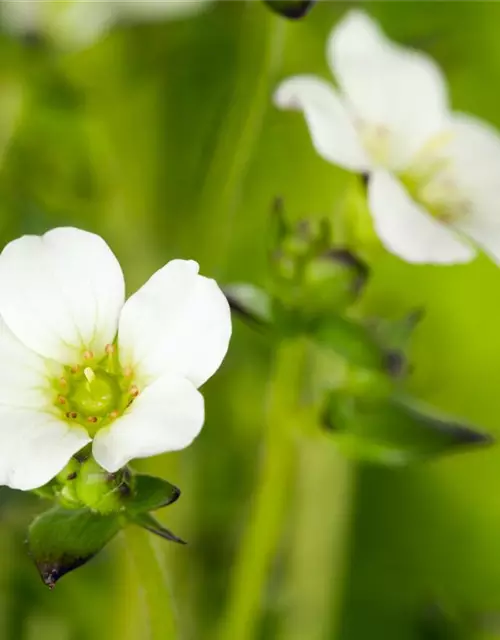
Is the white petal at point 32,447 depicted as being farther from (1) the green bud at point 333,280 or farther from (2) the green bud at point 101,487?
(1) the green bud at point 333,280

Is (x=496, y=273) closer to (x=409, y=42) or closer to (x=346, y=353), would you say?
(x=409, y=42)

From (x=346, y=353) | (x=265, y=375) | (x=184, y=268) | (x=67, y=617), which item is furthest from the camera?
(x=265, y=375)

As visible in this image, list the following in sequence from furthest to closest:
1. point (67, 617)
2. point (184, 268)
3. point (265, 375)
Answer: point (265, 375) → point (67, 617) → point (184, 268)

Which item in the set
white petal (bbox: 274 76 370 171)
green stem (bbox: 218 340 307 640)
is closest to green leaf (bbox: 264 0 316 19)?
white petal (bbox: 274 76 370 171)

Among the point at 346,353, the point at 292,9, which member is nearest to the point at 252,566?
the point at 346,353

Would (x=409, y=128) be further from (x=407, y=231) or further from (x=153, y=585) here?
(x=153, y=585)

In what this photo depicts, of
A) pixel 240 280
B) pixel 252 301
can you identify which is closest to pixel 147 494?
pixel 252 301
